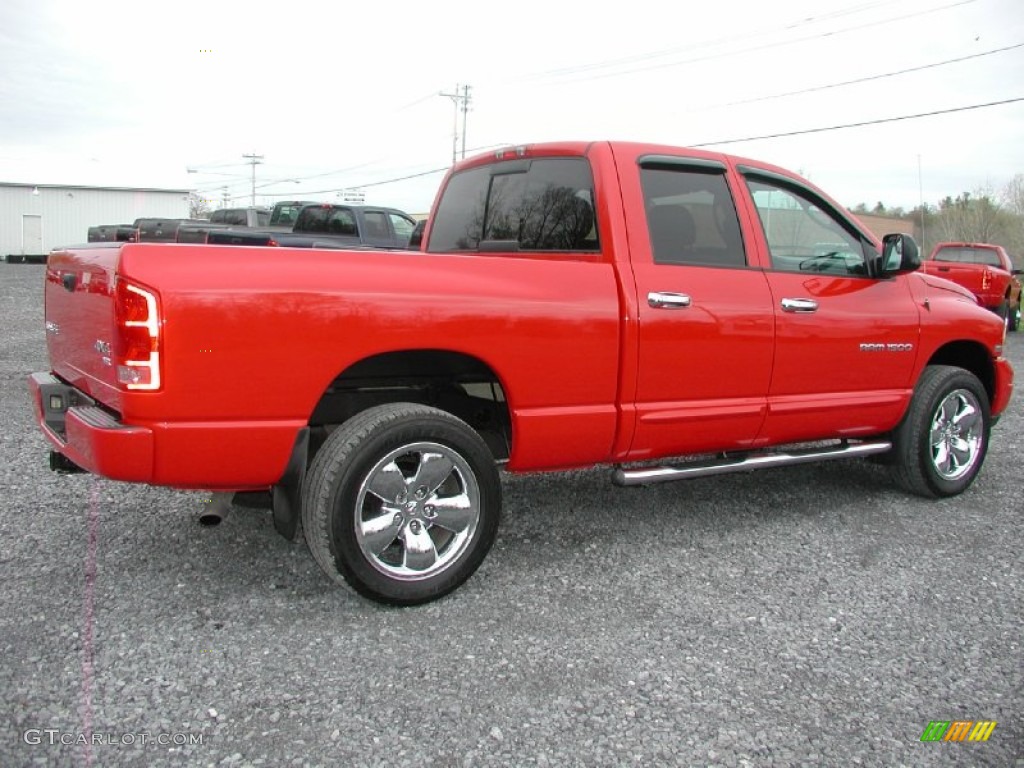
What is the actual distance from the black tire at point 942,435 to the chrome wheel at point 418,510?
9.33 feet

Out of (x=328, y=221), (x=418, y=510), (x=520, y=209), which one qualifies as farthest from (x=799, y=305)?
(x=328, y=221)

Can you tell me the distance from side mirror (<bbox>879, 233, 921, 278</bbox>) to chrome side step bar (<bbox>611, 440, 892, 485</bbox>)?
1.00m

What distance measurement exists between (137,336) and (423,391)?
1430mm

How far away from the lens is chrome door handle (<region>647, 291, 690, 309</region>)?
383 cm

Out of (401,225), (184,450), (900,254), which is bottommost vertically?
(184,450)

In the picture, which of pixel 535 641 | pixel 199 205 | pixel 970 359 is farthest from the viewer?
pixel 199 205

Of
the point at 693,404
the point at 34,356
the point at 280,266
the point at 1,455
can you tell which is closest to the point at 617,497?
the point at 693,404

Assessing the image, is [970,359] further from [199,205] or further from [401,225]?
[199,205]

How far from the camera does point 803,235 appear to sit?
463 cm

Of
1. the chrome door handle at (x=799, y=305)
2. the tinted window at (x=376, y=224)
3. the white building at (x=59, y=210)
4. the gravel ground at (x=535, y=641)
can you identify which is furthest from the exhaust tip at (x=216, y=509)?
the white building at (x=59, y=210)

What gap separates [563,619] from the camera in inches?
133

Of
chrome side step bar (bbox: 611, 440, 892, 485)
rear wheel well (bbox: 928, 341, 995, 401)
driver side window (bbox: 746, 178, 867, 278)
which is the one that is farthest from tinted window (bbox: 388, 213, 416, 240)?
chrome side step bar (bbox: 611, 440, 892, 485)

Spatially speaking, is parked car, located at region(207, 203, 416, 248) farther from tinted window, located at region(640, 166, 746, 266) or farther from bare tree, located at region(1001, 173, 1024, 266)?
bare tree, located at region(1001, 173, 1024, 266)

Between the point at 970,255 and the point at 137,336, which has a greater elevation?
the point at 970,255
